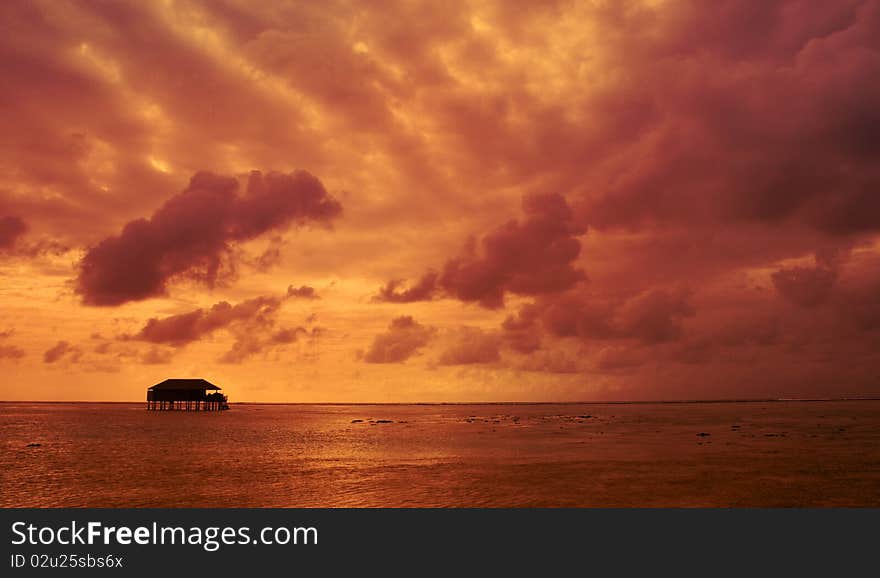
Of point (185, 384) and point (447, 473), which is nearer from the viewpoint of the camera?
point (447, 473)

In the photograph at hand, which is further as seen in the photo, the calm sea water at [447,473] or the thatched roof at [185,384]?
the thatched roof at [185,384]

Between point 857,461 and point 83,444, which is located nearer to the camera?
point 857,461

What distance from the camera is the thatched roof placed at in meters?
136

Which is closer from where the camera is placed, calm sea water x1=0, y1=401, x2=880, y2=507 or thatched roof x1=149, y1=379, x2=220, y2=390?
calm sea water x1=0, y1=401, x2=880, y2=507

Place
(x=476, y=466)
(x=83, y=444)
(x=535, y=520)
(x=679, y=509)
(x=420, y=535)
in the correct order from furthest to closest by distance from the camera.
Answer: (x=83, y=444) → (x=476, y=466) → (x=679, y=509) → (x=535, y=520) → (x=420, y=535)

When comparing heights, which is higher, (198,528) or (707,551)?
(198,528)

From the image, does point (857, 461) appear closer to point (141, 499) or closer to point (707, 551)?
point (707, 551)

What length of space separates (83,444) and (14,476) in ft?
82.2

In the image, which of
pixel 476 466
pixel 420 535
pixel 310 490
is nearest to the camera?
pixel 420 535

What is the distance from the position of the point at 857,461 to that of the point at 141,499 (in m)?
42.9

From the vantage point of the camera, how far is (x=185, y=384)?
138m

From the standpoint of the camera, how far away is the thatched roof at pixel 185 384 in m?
136

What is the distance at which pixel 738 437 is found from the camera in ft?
216

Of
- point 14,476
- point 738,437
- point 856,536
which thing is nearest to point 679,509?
point 856,536
